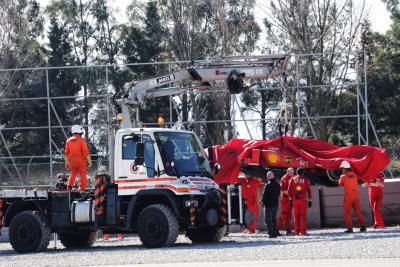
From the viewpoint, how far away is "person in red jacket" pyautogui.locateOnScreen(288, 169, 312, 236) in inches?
982

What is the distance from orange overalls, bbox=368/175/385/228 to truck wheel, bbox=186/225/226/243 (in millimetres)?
4706

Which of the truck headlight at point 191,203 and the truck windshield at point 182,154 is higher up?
the truck windshield at point 182,154

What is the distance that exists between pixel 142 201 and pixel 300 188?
4.37m

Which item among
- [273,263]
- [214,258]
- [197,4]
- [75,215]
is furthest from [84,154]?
[197,4]

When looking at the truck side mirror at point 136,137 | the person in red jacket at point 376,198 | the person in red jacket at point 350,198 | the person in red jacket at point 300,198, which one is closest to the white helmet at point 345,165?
the person in red jacket at point 350,198

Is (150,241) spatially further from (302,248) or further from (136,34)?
(136,34)

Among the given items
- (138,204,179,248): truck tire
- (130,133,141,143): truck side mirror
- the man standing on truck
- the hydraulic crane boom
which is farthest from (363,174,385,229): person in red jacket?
the man standing on truck

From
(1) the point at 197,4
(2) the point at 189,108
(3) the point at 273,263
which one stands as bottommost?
(3) the point at 273,263

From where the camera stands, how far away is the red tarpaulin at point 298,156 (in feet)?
90.6

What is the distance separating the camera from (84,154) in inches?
922

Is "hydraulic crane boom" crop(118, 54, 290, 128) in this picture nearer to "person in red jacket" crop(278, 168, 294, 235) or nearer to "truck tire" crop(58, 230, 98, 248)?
"person in red jacket" crop(278, 168, 294, 235)

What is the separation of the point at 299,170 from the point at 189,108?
16.5 metres

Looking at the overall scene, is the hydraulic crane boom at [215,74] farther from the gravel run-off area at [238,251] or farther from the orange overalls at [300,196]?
the gravel run-off area at [238,251]

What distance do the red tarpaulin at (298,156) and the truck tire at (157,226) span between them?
6.20 meters
